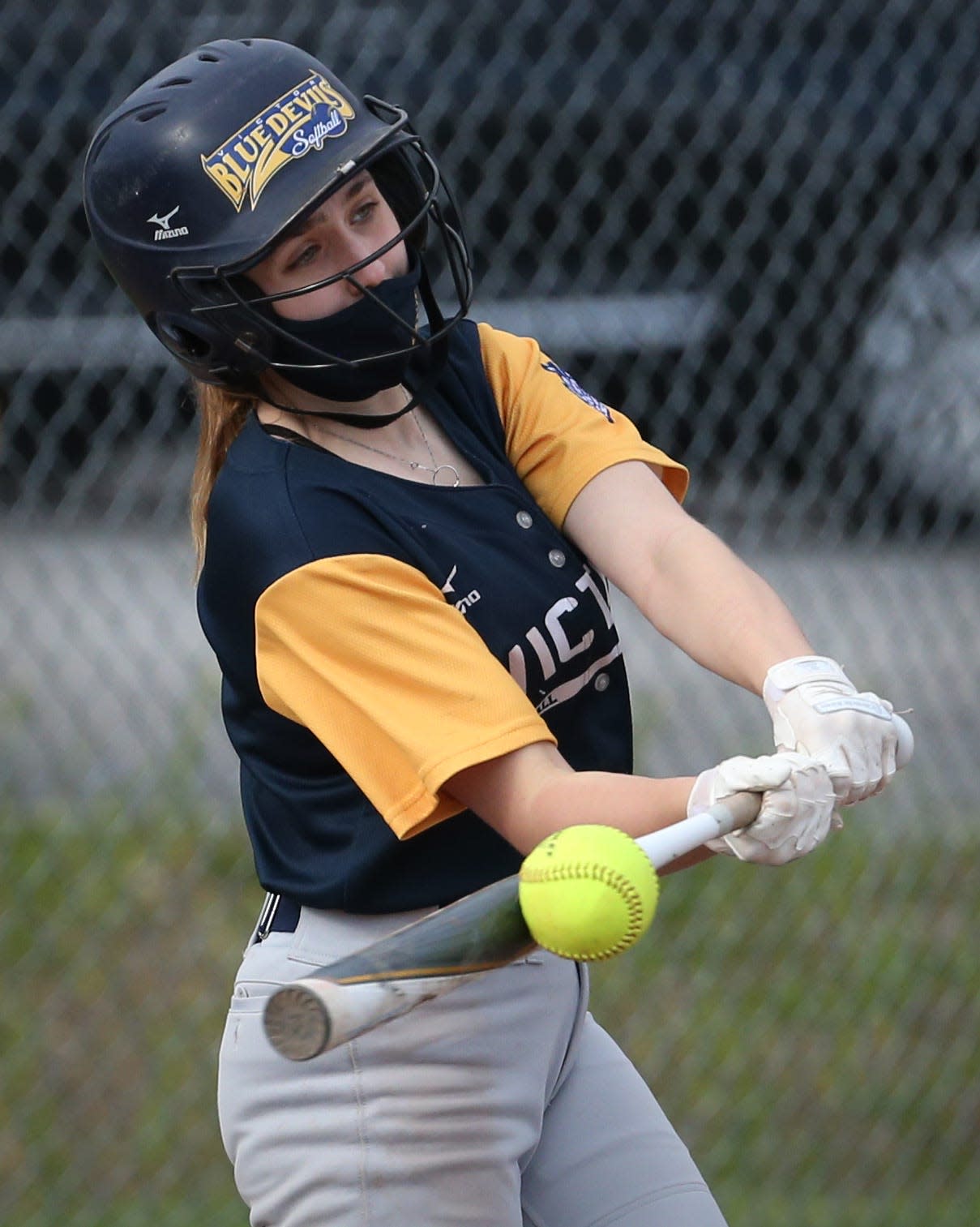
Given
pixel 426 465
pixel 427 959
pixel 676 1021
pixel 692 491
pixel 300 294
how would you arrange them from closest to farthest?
pixel 427 959, pixel 300 294, pixel 426 465, pixel 676 1021, pixel 692 491

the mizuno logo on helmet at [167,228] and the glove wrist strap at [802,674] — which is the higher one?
the mizuno logo on helmet at [167,228]

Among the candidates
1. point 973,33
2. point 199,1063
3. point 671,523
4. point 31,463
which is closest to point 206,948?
point 199,1063

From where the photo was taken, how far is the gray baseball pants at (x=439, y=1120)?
2.00 m

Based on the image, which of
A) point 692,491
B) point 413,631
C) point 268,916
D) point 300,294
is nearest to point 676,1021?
point 692,491

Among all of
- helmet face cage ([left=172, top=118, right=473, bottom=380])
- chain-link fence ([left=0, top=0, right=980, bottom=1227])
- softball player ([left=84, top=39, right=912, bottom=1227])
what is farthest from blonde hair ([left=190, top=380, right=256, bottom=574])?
chain-link fence ([left=0, top=0, right=980, bottom=1227])

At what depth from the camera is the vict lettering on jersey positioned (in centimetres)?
201

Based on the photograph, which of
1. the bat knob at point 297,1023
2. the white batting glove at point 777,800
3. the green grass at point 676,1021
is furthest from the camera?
the green grass at point 676,1021

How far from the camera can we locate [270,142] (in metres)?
1.97

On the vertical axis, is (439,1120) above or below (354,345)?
below

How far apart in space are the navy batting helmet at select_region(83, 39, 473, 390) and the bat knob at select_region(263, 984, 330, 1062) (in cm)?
74

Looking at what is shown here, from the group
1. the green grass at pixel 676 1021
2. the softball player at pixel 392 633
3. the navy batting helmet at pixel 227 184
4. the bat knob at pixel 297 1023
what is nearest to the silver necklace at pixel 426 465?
the softball player at pixel 392 633

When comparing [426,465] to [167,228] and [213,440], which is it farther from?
[167,228]

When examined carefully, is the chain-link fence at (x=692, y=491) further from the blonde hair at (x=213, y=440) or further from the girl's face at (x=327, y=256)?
the girl's face at (x=327, y=256)

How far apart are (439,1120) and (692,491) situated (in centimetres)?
253
